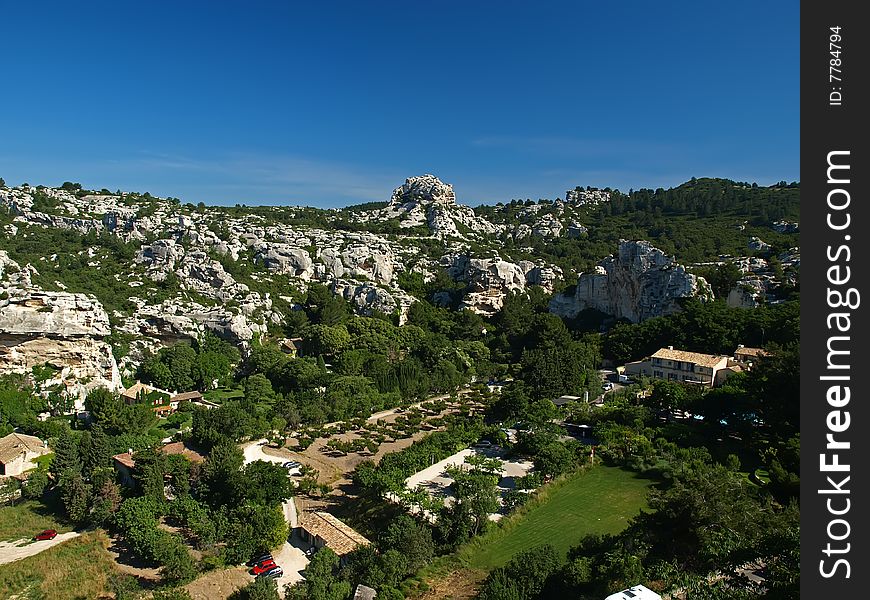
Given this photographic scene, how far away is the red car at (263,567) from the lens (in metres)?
19.5

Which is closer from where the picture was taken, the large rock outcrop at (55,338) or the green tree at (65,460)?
the green tree at (65,460)

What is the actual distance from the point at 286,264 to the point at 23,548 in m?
50.4

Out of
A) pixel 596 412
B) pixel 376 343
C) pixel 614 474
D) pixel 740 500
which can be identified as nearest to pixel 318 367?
pixel 376 343

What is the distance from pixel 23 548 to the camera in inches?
834

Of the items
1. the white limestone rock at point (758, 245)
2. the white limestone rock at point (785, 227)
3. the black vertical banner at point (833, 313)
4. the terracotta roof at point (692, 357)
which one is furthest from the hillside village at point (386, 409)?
the black vertical banner at point (833, 313)

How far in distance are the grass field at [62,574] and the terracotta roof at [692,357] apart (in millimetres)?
39894

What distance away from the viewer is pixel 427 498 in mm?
22203

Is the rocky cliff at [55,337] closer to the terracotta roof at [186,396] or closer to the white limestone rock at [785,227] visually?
the terracotta roof at [186,396]

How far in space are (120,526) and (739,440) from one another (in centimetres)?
3140

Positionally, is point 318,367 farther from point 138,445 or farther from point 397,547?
point 397,547

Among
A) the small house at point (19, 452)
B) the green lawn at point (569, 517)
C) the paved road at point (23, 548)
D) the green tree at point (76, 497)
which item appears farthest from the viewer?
the small house at point (19, 452)

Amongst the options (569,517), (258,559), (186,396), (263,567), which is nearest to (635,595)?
(569,517)

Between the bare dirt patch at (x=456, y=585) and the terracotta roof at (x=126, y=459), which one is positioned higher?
the terracotta roof at (x=126, y=459)

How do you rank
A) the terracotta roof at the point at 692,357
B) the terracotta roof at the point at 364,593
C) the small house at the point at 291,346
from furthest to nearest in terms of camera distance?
the small house at the point at 291,346 → the terracotta roof at the point at 692,357 → the terracotta roof at the point at 364,593
